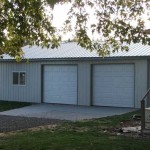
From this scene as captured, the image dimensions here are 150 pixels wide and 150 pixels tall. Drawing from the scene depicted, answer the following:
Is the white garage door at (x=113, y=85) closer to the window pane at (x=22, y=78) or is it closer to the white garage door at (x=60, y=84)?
the white garage door at (x=60, y=84)

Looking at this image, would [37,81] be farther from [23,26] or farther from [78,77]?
[23,26]

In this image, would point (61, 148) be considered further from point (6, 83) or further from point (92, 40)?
point (6, 83)

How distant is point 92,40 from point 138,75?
1042 cm

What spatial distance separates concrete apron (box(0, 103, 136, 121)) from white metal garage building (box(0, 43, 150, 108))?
3.07ft

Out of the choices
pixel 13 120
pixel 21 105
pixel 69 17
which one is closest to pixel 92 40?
pixel 69 17

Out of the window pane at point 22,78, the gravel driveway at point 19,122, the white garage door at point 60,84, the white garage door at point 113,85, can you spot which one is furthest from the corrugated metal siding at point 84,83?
the gravel driveway at point 19,122

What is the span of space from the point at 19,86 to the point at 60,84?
342 centimetres

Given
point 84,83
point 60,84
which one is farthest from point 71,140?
point 60,84

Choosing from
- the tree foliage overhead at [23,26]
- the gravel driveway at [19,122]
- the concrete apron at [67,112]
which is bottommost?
the gravel driveway at [19,122]

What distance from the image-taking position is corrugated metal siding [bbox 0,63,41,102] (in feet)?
86.9

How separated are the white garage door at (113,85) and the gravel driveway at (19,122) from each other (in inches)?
239

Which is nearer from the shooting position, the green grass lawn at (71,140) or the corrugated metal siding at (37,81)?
the green grass lawn at (71,140)

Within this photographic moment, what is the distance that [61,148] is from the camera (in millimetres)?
10375

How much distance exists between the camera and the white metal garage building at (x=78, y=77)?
73.0 ft
